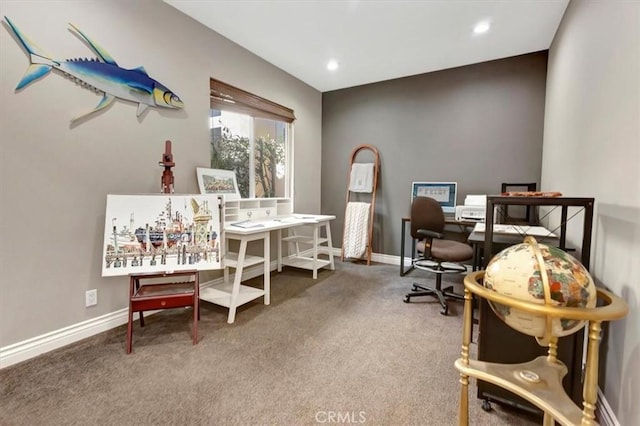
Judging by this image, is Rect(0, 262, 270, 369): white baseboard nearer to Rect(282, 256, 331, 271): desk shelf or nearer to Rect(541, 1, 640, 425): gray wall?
Rect(282, 256, 331, 271): desk shelf

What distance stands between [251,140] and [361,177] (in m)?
1.68

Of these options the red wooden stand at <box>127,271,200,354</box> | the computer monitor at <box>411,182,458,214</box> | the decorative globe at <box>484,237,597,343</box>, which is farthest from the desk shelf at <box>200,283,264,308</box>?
the computer monitor at <box>411,182,458,214</box>

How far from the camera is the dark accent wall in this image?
11.0 ft

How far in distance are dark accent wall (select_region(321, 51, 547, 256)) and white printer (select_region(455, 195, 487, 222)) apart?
309 mm

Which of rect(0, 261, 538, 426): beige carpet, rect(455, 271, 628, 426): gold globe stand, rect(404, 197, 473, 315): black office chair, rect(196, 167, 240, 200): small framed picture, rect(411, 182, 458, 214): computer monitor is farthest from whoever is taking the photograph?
rect(411, 182, 458, 214): computer monitor

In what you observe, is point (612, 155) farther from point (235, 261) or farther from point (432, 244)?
point (235, 261)

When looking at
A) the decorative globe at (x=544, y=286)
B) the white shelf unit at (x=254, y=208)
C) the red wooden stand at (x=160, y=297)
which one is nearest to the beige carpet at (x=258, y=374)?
the red wooden stand at (x=160, y=297)

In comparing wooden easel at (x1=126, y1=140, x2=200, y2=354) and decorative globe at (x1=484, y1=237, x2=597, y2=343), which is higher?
decorative globe at (x1=484, y1=237, x2=597, y2=343)

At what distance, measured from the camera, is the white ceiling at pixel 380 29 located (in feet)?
8.03

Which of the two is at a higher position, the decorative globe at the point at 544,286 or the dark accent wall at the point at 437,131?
the dark accent wall at the point at 437,131

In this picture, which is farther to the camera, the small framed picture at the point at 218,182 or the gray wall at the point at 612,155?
the small framed picture at the point at 218,182

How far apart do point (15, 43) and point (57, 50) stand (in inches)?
7.9

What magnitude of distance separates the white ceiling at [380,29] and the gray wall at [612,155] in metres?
0.58

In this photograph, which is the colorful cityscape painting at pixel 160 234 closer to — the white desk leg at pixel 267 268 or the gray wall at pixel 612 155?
the white desk leg at pixel 267 268
